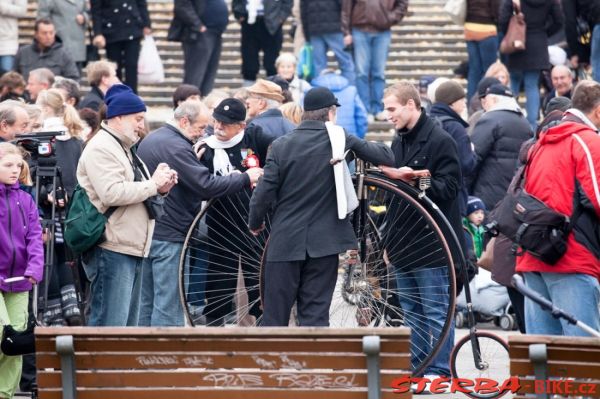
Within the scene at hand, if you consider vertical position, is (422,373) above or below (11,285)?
below

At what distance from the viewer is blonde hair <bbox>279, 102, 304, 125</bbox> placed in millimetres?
11797

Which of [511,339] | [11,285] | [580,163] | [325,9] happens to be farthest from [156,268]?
[325,9]

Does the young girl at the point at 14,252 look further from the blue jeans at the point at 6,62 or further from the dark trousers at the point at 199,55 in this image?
the blue jeans at the point at 6,62

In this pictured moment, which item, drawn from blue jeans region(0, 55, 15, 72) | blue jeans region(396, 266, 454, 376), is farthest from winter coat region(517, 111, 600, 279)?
blue jeans region(0, 55, 15, 72)

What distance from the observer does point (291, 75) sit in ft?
49.5

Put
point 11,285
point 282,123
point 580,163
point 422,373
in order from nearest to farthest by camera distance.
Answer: point 580,163 < point 11,285 < point 422,373 < point 282,123

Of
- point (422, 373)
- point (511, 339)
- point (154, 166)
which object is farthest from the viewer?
point (154, 166)

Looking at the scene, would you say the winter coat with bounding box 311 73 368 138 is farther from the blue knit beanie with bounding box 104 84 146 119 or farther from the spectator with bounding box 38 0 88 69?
the blue knit beanie with bounding box 104 84 146 119

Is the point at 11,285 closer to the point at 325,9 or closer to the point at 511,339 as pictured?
the point at 511,339

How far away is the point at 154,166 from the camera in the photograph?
33.1 feet

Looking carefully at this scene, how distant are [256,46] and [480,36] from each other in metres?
2.74

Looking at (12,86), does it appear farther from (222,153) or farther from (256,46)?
(256,46)

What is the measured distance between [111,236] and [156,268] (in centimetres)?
106

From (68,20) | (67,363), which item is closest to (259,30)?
(68,20)
